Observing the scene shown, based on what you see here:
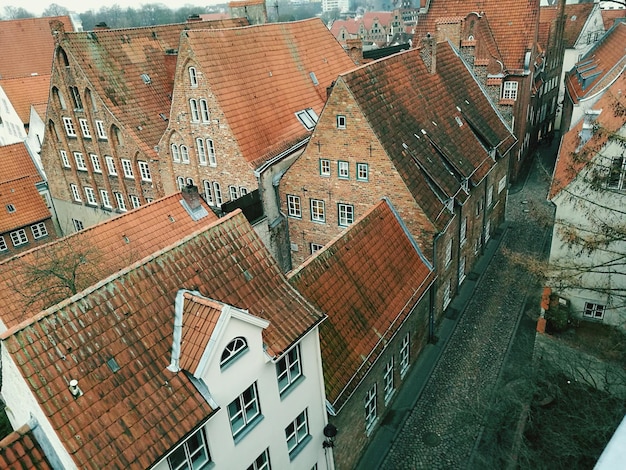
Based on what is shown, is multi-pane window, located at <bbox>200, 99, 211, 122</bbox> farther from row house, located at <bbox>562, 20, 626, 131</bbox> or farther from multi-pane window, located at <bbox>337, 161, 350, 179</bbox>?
row house, located at <bbox>562, 20, 626, 131</bbox>

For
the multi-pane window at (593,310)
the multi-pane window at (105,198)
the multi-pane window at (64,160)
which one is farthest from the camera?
the multi-pane window at (64,160)

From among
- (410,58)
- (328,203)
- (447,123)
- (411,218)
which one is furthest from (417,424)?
(410,58)

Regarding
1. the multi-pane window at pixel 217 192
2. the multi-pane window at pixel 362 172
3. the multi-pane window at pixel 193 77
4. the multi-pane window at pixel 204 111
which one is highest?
the multi-pane window at pixel 193 77

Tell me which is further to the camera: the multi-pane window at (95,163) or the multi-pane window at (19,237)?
the multi-pane window at (95,163)

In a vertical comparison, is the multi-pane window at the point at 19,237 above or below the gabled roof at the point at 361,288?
below

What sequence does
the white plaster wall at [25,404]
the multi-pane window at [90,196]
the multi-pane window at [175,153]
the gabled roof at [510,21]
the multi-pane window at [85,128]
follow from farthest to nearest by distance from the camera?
the gabled roof at [510,21], the multi-pane window at [90,196], the multi-pane window at [85,128], the multi-pane window at [175,153], the white plaster wall at [25,404]

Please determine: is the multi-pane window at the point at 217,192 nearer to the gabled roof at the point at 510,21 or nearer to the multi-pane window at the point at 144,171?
the multi-pane window at the point at 144,171

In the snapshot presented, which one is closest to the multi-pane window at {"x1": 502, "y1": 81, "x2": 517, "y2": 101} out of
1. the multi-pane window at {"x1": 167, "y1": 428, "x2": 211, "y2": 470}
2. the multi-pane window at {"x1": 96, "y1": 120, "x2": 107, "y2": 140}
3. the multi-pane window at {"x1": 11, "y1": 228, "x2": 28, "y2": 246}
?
the multi-pane window at {"x1": 96, "y1": 120, "x2": 107, "y2": 140}

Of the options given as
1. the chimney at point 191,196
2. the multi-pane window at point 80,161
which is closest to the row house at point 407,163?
the chimney at point 191,196
